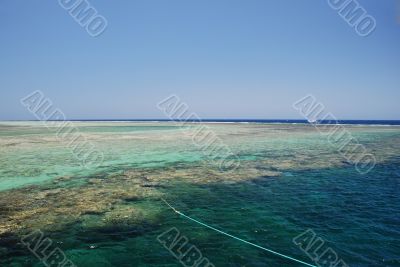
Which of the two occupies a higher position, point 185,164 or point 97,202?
point 185,164

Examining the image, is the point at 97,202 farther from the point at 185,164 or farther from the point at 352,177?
the point at 352,177

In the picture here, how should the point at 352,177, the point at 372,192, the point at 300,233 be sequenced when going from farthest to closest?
the point at 352,177 → the point at 372,192 → the point at 300,233

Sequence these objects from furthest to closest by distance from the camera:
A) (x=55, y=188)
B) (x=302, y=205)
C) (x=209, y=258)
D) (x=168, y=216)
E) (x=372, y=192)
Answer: (x=55, y=188) < (x=372, y=192) < (x=302, y=205) < (x=168, y=216) < (x=209, y=258)

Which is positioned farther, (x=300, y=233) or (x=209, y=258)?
(x=300, y=233)

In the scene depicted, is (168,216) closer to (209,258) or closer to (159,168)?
(209,258)

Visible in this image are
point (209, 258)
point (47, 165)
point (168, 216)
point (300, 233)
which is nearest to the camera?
point (209, 258)

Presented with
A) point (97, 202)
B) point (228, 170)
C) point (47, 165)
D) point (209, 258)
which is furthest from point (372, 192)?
point (47, 165)

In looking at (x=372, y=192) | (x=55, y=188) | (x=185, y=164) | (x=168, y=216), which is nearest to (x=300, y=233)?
(x=168, y=216)

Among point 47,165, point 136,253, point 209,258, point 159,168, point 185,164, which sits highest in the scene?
point 185,164

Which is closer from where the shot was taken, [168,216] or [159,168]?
[168,216]
